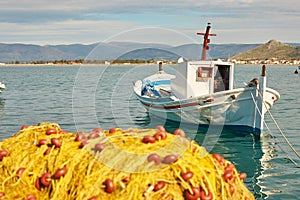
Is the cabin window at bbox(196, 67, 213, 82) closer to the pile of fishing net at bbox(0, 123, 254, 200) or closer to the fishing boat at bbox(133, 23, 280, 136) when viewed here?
the fishing boat at bbox(133, 23, 280, 136)

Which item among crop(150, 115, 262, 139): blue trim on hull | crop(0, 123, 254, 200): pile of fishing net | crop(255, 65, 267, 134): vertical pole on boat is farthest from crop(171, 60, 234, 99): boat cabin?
crop(0, 123, 254, 200): pile of fishing net

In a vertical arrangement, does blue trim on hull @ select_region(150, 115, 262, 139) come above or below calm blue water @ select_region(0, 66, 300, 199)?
above

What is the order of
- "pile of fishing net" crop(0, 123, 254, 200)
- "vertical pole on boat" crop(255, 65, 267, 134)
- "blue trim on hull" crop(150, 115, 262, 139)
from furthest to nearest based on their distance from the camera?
"blue trim on hull" crop(150, 115, 262, 139)
"vertical pole on boat" crop(255, 65, 267, 134)
"pile of fishing net" crop(0, 123, 254, 200)

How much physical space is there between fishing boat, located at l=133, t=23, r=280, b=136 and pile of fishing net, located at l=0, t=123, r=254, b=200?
40.6 feet

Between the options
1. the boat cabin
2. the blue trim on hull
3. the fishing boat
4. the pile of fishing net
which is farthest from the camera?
the boat cabin

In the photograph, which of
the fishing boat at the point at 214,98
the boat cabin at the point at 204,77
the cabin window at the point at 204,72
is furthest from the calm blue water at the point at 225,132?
the cabin window at the point at 204,72

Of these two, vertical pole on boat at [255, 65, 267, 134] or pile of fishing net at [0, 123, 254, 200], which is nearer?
pile of fishing net at [0, 123, 254, 200]

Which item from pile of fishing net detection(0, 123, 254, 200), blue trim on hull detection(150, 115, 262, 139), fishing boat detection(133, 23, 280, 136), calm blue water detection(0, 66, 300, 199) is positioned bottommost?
calm blue water detection(0, 66, 300, 199)

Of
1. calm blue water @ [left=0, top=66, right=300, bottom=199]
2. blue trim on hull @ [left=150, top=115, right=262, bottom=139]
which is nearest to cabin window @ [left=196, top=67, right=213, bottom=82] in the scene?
blue trim on hull @ [left=150, top=115, right=262, bottom=139]

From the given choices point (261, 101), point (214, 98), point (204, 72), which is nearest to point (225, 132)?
point (214, 98)

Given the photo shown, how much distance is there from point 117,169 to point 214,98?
44.2 feet

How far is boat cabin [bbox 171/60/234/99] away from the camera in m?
18.8

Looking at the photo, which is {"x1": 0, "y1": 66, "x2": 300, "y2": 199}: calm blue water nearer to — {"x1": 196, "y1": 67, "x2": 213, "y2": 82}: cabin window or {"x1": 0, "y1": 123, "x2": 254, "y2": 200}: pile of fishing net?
{"x1": 196, "y1": 67, "x2": 213, "y2": 82}: cabin window

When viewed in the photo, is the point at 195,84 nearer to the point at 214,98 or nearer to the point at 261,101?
the point at 214,98
